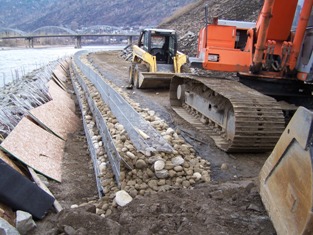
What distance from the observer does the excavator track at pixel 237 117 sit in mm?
4629

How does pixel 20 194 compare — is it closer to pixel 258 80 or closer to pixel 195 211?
pixel 195 211

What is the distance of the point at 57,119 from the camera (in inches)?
325

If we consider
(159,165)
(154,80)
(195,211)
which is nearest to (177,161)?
(159,165)

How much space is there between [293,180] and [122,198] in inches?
78.2

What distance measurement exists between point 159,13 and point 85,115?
14712 centimetres

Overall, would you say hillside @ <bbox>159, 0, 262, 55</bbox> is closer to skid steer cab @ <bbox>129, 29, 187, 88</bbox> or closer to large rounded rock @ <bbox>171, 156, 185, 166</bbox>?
skid steer cab @ <bbox>129, 29, 187, 88</bbox>

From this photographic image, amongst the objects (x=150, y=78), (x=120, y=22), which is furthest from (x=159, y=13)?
(x=150, y=78)

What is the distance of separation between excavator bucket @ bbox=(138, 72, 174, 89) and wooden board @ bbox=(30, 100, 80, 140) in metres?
2.44

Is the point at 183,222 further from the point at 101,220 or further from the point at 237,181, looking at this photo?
the point at 237,181

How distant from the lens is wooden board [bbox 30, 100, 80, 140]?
7.54 m

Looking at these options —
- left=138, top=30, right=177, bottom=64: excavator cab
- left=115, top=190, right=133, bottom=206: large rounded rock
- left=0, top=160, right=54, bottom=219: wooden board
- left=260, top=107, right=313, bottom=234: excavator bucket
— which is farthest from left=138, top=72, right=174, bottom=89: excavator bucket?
left=260, top=107, right=313, bottom=234: excavator bucket

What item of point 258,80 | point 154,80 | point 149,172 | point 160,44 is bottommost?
point 154,80

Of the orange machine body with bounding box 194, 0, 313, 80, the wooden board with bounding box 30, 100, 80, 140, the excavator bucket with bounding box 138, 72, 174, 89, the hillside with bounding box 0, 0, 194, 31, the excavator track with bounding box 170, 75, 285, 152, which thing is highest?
the orange machine body with bounding box 194, 0, 313, 80

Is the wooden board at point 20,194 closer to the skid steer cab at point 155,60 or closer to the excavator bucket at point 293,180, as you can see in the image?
the excavator bucket at point 293,180
